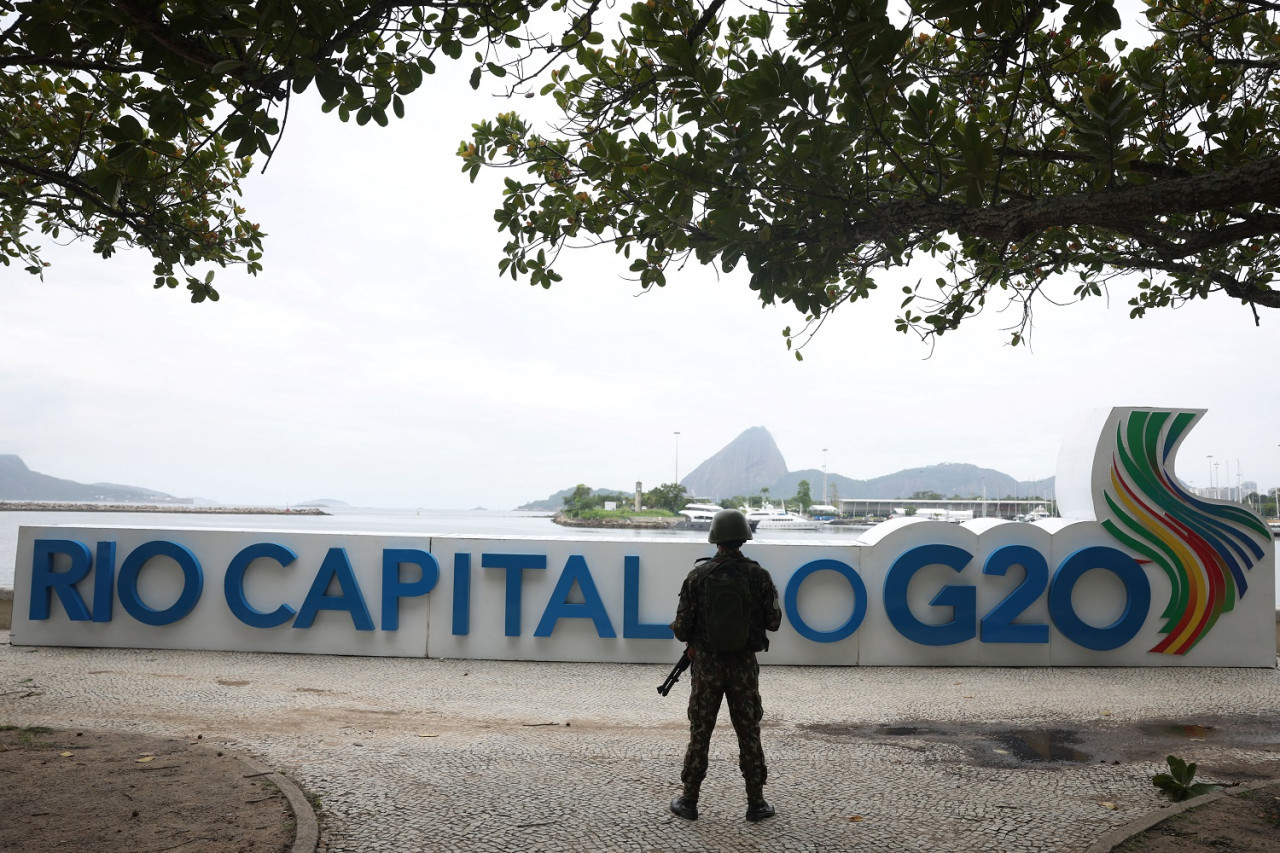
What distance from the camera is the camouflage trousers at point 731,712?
4.78 meters

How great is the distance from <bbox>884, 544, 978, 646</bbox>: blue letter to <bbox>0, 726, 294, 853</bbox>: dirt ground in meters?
6.85

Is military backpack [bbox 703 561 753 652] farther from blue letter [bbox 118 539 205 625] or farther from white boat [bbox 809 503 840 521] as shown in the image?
white boat [bbox 809 503 840 521]

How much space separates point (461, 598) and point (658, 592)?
226cm

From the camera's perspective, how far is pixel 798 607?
959 centimetres

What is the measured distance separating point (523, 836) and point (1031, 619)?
7339 millimetres

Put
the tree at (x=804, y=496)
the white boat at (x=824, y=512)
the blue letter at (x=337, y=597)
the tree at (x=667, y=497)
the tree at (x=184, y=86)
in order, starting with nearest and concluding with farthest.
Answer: the tree at (x=184, y=86), the blue letter at (x=337, y=597), the tree at (x=667, y=497), the white boat at (x=824, y=512), the tree at (x=804, y=496)

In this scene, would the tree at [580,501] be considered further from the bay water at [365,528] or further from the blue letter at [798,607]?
the blue letter at [798,607]

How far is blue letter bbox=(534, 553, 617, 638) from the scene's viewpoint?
9.52 m

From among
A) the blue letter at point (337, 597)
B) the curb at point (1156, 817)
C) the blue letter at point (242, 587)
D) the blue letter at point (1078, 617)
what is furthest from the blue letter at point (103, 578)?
the blue letter at point (1078, 617)

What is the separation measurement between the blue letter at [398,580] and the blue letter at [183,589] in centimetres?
213

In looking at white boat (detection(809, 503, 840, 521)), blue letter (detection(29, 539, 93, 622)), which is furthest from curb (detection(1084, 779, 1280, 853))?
white boat (detection(809, 503, 840, 521))

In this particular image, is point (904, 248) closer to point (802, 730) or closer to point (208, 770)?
point (802, 730)

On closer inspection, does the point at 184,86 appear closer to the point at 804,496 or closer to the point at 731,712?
the point at 731,712

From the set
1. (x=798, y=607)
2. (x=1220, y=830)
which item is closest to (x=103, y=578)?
(x=798, y=607)
